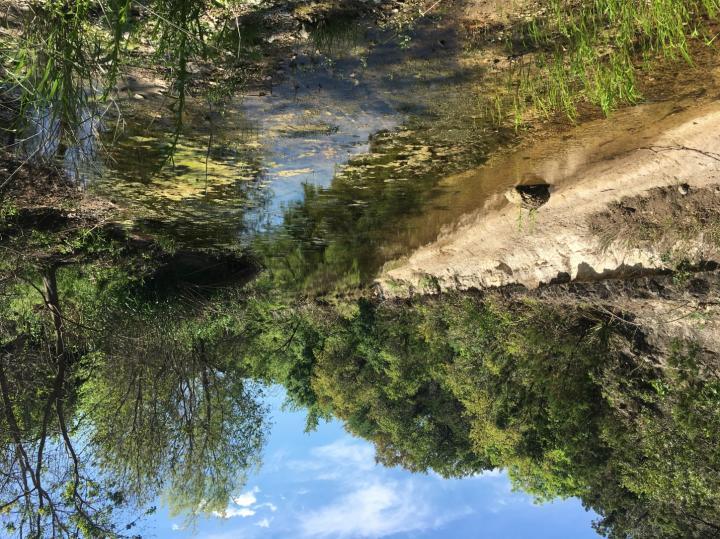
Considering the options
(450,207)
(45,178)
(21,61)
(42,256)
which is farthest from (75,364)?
(21,61)

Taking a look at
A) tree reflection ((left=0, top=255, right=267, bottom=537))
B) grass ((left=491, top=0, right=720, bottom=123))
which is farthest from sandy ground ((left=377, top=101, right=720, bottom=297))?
tree reflection ((left=0, top=255, right=267, bottom=537))

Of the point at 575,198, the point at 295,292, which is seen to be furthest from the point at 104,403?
the point at 575,198

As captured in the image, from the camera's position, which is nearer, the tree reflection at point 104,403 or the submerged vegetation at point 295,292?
the submerged vegetation at point 295,292

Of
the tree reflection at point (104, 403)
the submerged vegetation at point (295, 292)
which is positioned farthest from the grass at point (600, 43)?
the tree reflection at point (104, 403)

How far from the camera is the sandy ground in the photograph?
4984mm

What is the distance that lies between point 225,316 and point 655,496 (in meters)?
9.21

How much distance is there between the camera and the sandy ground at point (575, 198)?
4984 millimetres

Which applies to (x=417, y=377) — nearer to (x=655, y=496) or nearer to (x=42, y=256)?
(x=655, y=496)

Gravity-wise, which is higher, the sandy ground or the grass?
the grass

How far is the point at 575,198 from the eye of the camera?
6367mm

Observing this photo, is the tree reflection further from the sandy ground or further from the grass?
the grass

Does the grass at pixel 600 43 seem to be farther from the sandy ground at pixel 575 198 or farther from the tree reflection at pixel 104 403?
the tree reflection at pixel 104 403

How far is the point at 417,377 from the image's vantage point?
13.5 meters

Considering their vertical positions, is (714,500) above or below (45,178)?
below
